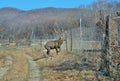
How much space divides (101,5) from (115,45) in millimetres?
9202

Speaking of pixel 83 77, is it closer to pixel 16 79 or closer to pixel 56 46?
pixel 16 79

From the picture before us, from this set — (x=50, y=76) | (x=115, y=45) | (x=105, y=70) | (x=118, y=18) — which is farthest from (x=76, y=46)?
(x=115, y=45)

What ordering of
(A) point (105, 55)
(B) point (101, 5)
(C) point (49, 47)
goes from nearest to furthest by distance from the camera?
1. (A) point (105, 55)
2. (B) point (101, 5)
3. (C) point (49, 47)

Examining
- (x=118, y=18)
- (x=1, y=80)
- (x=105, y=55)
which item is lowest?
(x=1, y=80)

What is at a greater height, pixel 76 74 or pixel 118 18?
pixel 118 18

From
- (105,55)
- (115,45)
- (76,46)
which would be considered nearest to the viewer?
(115,45)

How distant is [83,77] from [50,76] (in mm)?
2276

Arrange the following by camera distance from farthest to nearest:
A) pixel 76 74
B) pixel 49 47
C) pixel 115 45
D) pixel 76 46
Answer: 1. pixel 76 46
2. pixel 49 47
3. pixel 76 74
4. pixel 115 45

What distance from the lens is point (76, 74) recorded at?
1481 cm

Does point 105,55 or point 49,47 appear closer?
point 105,55

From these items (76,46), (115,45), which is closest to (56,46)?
(76,46)

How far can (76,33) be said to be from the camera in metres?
38.8

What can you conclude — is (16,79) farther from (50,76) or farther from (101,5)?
(101,5)

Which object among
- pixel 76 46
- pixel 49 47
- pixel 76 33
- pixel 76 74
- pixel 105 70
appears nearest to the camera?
pixel 105 70
